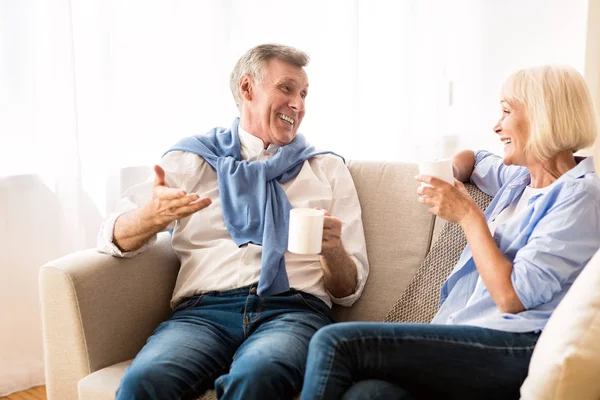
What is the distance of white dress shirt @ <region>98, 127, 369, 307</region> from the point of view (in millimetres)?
2035

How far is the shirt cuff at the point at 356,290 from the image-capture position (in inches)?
82.0

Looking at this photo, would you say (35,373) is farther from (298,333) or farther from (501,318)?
(501,318)

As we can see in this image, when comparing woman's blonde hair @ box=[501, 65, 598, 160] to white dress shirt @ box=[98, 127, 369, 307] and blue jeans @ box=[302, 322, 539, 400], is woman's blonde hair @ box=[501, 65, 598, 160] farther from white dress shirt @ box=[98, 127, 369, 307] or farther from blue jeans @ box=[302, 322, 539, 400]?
white dress shirt @ box=[98, 127, 369, 307]

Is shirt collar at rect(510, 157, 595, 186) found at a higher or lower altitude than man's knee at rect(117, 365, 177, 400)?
higher

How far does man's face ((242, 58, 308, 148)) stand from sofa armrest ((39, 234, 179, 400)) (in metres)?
0.56

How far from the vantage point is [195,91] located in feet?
9.55

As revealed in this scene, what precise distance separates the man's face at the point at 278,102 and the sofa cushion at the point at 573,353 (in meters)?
1.09

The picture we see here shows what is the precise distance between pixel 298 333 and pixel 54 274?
662 mm

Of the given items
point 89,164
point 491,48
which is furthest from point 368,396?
point 491,48

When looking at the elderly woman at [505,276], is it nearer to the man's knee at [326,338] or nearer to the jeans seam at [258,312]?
the man's knee at [326,338]

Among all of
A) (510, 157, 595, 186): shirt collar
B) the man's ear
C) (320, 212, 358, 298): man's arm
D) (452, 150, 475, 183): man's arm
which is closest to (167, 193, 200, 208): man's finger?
(320, 212, 358, 298): man's arm

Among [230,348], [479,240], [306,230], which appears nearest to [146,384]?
[230,348]

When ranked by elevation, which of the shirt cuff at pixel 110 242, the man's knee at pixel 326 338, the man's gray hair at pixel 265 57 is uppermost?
the man's gray hair at pixel 265 57

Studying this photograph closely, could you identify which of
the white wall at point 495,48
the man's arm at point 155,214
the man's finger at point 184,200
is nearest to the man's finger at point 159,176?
the man's arm at point 155,214
